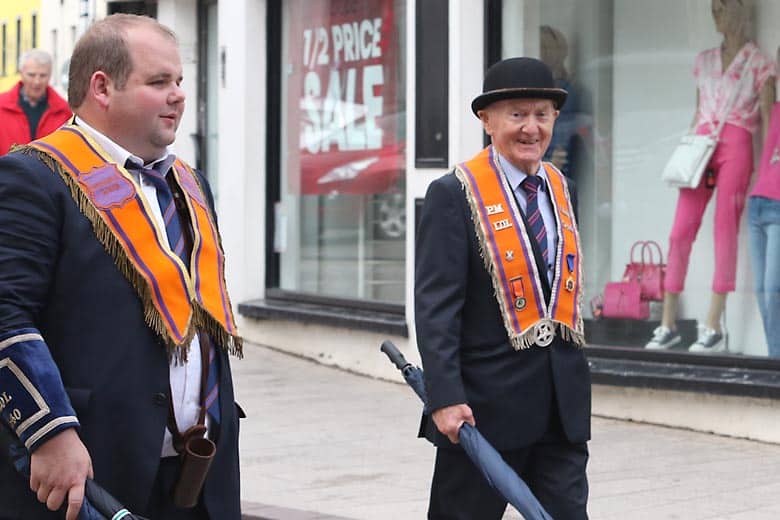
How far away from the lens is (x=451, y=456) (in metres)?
4.44

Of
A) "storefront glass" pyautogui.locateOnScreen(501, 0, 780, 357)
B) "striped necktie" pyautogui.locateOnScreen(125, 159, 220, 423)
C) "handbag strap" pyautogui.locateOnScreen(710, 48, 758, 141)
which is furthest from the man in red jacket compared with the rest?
"striped necktie" pyautogui.locateOnScreen(125, 159, 220, 423)

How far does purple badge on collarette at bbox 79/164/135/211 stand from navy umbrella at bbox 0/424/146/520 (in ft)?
1.69

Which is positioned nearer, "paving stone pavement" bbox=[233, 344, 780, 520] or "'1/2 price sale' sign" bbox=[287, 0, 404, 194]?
"paving stone pavement" bbox=[233, 344, 780, 520]

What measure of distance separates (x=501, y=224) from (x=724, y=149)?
492 centimetres

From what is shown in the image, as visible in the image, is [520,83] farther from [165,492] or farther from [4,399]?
[4,399]

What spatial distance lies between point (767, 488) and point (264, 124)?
22.4ft

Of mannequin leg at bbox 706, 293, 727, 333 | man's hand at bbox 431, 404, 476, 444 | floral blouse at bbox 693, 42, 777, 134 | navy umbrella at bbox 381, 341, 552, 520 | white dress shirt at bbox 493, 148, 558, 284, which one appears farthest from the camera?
mannequin leg at bbox 706, 293, 727, 333

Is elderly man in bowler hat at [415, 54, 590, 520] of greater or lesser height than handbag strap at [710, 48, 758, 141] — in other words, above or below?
below

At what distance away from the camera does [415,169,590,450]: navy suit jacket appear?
14.4 ft

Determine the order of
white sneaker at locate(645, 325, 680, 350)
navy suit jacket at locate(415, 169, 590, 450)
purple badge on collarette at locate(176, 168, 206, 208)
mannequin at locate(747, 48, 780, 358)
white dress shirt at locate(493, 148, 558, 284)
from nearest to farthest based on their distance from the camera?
purple badge on collarette at locate(176, 168, 206, 208) < navy suit jacket at locate(415, 169, 590, 450) < white dress shirt at locate(493, 148, 558, 284) < mannequin at locate(747, 48, 780, 358) < white sneaker at locate(645, 325, 680, 350)

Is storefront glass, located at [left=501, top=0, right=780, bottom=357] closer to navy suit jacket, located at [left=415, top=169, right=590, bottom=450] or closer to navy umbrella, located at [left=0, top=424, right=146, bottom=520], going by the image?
navy suit jacket, located at [left=415, top=169, right=590, bottom=450]

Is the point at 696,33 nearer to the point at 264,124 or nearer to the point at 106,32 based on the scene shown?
the point at 264,124

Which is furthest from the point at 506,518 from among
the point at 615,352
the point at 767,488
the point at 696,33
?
the point at 696,33

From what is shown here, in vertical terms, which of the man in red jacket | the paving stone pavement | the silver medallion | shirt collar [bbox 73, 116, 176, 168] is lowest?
the paving stone pavement
